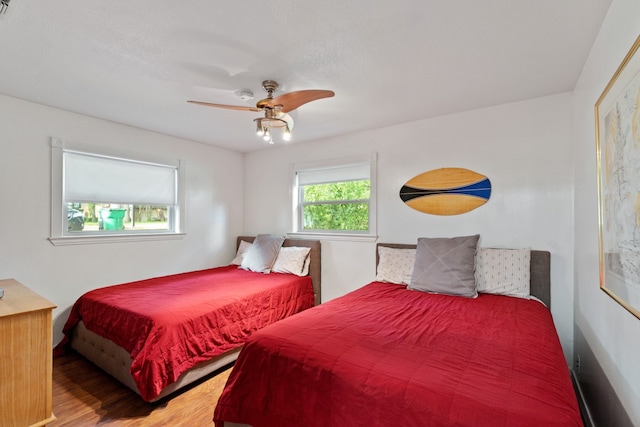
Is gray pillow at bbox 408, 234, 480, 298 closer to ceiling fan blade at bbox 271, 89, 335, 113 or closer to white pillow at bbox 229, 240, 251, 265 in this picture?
ceiling fan blade at bbox 271, 89, 335, 113

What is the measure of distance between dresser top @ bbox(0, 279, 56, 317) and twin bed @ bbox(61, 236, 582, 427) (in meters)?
0.52

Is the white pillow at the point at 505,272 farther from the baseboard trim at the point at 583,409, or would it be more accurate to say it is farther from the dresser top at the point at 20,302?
the dresser top at the point at 20,302

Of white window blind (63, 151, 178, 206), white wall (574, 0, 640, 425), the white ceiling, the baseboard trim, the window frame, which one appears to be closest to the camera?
white wall (574, 0, 640, 425)

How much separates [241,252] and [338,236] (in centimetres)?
150

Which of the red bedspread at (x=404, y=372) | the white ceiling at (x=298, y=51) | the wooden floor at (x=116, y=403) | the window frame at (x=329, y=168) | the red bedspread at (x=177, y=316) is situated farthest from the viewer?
the window frame at (x=329, y=168)

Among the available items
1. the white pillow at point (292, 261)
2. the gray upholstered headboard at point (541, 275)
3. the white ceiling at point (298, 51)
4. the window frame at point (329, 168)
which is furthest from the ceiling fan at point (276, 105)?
the gray upholstered headboard at point (541, 275)

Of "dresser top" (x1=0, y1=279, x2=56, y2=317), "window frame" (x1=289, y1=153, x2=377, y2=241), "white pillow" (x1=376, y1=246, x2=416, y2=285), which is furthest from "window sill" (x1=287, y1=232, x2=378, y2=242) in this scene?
"dresser top" (x1=0, y1=279, x2=56, y2=317)

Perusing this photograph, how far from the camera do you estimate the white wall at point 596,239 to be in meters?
1.20

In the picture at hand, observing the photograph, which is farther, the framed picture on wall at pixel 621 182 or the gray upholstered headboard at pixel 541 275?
the gray upholstered headboard at pixel 541 275

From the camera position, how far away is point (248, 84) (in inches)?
87.7

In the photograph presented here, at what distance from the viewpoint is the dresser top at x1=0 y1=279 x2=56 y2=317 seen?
1673 mm

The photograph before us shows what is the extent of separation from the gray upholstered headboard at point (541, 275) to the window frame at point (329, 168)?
4.79 ft

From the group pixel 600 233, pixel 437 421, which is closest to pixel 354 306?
pixel 437 421

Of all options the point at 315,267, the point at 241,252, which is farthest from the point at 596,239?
the point at 241,252
